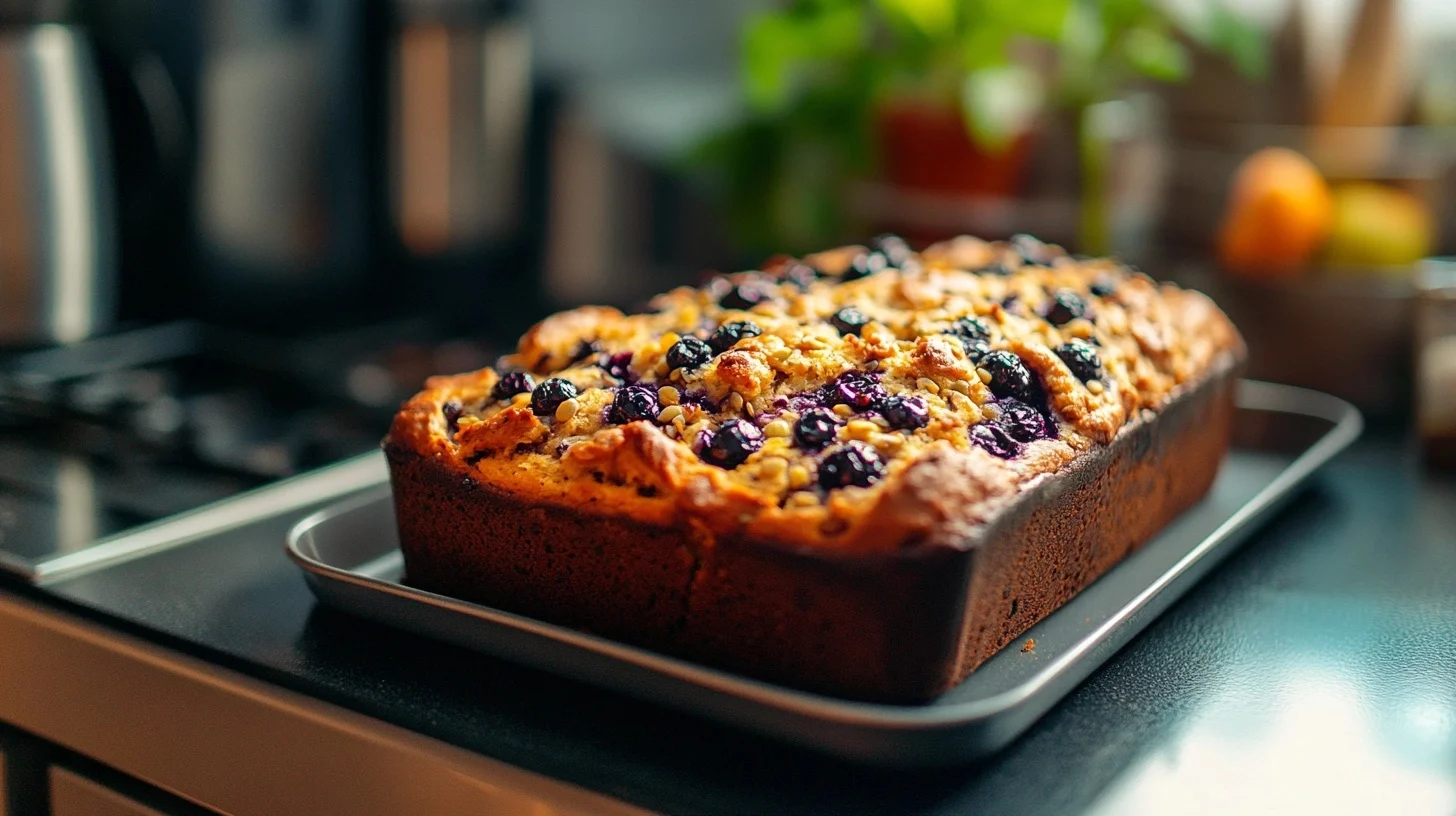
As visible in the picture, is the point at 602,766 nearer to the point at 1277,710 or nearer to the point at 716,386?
the point at 716,386

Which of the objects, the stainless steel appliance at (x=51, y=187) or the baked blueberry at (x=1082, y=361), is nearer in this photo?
the baked blueberry at (x=1082, y=361)

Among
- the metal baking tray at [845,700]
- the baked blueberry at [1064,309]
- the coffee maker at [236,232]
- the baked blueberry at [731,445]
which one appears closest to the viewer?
the metal baking tray at [845,700]

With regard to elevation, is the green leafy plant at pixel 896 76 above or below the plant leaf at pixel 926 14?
below

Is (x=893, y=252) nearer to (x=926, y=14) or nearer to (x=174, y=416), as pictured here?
(x=926, y=14)

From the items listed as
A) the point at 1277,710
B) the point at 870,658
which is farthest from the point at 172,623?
the point at 1277,710

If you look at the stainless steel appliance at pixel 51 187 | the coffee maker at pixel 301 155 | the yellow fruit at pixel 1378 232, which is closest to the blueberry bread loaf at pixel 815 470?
the yellow fruit at pixel 1378 232

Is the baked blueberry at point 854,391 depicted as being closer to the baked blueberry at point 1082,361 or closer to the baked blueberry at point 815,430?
the baked blueberry at point 815,430

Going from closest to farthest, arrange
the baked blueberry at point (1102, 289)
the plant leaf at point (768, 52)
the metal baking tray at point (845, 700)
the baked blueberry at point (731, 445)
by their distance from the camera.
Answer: the metal baking tray at point (845, 700)
the baked blueberry at point (731, 445)
the baked blueberry at point (1102, 289)
the plant leaf at point (768, 52)

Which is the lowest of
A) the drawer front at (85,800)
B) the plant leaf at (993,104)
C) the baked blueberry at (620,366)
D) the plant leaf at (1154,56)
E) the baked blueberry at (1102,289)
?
the drawer front at (85,800)

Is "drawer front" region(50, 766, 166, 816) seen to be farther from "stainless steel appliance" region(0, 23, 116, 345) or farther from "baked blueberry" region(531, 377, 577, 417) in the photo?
"stainless steel appliance" region(0, 23, 116, 345)
